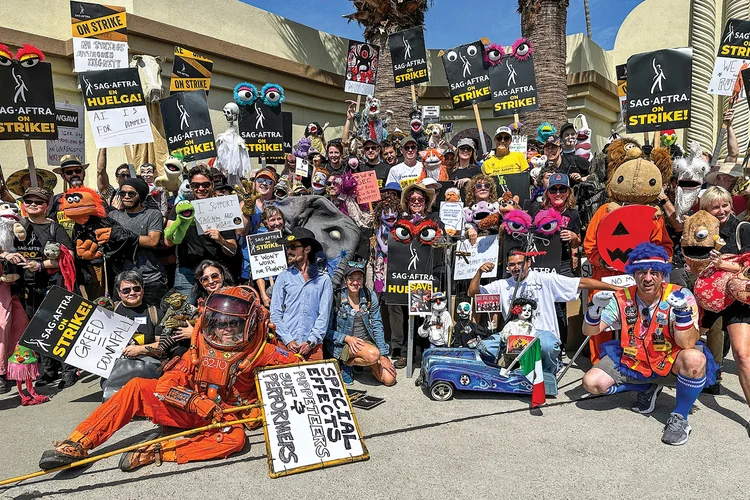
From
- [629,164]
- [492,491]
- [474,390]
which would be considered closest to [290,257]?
[474,390]

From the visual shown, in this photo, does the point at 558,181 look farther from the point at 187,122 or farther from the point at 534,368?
the point at 187,122

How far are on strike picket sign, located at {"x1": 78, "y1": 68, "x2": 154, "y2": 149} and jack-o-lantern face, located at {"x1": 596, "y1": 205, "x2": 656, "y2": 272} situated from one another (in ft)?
17.6

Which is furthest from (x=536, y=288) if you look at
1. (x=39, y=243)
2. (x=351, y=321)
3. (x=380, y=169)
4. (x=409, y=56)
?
(x=409, y=56)

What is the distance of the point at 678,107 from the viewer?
19.6ft

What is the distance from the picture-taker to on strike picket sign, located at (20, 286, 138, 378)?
13.1 feet

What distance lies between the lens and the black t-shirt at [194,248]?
5.02 meters

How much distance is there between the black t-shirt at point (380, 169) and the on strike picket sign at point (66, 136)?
4.25 m

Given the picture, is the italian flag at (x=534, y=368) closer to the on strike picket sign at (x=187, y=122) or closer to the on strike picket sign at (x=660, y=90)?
the on strike picket sign at (x=660, y=90)

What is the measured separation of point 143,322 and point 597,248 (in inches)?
170

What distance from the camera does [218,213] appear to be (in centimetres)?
487

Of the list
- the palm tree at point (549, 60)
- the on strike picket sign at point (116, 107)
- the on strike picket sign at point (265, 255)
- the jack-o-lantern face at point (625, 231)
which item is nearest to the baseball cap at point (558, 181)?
the jack-o-lantern face at point (625, 231)

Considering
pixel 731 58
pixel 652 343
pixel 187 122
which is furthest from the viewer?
pixel 731 58

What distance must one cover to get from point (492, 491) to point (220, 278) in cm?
280

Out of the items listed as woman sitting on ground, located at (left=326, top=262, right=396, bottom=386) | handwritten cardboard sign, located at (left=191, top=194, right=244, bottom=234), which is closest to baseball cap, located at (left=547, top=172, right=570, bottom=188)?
woman sitting on ground, located at (left=326, top=262, right=396, bottom=386)
